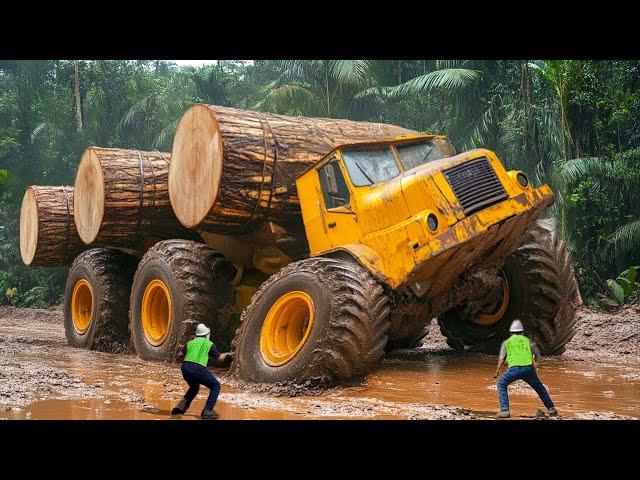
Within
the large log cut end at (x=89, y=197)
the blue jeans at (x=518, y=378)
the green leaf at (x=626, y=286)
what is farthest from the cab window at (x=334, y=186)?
the green leaf at (x=626, y=286)

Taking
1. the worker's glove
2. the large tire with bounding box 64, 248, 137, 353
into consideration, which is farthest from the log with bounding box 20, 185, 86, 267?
the worker's glove

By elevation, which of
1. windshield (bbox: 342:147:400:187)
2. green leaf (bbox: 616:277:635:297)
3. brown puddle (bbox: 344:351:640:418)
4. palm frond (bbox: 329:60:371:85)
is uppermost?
palm frond (bbox: 329:60:371:85)

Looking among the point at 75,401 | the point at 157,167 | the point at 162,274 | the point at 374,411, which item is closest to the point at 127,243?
the point at 157,167

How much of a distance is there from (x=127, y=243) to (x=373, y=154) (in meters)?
4.98

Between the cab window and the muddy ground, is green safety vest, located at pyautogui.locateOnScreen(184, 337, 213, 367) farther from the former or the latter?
the cab window

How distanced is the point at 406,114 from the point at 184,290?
1724 centimetres

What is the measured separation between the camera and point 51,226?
1377 cm

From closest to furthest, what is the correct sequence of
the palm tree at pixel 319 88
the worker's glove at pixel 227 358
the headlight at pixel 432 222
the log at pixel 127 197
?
the worker's glove at pixel 227 358
the headlight at pixel 432 222
the log at pixel 127 197
the palm tree at pixel 319 88

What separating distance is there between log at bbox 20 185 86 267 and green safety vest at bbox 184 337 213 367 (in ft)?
28.8

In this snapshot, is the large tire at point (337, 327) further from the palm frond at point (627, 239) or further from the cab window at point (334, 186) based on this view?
the palm frond at point (627, 239)

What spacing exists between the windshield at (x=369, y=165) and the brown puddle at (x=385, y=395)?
6.62 feet

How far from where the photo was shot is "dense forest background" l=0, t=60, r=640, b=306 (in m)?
15.9

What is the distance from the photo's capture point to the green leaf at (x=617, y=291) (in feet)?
44.2

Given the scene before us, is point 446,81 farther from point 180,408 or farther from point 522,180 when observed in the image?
point 180,408
